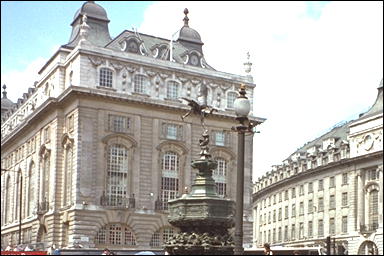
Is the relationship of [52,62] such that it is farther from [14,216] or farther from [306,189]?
[306,189]

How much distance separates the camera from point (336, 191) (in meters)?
81.3

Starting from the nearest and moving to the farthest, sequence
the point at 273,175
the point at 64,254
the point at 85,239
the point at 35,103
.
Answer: the point at 64,254, the point at 85,239, the point at 35,103, the point at 273,175

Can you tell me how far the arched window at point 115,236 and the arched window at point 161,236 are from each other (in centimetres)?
197

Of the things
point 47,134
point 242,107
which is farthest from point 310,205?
point 242,107

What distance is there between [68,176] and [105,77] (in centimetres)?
863

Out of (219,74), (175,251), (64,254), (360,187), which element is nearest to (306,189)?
(360,187)

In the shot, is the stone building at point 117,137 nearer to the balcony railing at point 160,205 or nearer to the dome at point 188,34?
the balcony railing at point 160,205

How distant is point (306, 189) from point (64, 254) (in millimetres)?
58647

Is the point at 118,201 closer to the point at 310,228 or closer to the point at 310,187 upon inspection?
the point at 310,228

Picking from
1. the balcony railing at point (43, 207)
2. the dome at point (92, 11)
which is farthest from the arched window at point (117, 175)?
the dome at point (92, 11)

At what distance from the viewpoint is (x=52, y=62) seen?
66.0m

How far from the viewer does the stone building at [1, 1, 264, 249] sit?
57.2 m

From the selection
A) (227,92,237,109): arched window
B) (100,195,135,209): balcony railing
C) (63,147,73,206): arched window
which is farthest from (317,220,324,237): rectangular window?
(63,147,73,206): arched window

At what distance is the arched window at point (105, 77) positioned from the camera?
58938mm
